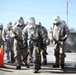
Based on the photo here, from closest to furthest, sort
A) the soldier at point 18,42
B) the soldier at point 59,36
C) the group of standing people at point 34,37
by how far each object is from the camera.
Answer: the group of standing people at point 34,37 → the soldier at point 18,42 → the soldier at point 59,36

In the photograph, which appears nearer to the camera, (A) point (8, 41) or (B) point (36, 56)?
(B) point (36, 56)

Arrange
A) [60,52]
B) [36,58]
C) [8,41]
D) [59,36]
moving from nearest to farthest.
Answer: [36,58] < [59,36] < [60,52] < [8,41]

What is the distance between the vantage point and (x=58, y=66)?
16078 mm

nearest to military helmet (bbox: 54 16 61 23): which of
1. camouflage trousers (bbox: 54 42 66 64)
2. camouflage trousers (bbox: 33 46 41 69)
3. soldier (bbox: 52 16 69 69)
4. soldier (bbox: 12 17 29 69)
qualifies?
soldier (bbox: 52 16 69 69)

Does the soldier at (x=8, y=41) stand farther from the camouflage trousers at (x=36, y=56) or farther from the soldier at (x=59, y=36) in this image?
the camouflage trousers at (x=36, y=56)

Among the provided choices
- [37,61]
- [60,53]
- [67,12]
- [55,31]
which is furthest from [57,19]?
[67,12]

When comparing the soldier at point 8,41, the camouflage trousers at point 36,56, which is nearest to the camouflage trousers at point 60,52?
the camouflage trousers at point 36,56

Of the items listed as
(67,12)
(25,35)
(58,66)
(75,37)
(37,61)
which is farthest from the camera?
(67,12)

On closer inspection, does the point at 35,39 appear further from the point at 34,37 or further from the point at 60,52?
the point at 60,52

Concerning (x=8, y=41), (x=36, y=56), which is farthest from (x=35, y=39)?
(x=8, y=41)

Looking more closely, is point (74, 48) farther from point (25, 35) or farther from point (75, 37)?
point (25, 35)

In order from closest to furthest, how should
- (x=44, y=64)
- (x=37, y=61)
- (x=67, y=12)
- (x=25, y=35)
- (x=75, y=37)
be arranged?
(x=37, y=61), (x=25, y=35), (x=44, y=64), (x=75, y=37), (x=67, y=12)

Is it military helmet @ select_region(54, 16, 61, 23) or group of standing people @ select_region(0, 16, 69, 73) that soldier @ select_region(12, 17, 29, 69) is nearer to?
group of standing people @ select_region(0, 16, 69, 73)

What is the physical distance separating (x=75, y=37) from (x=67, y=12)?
72.2 ft
